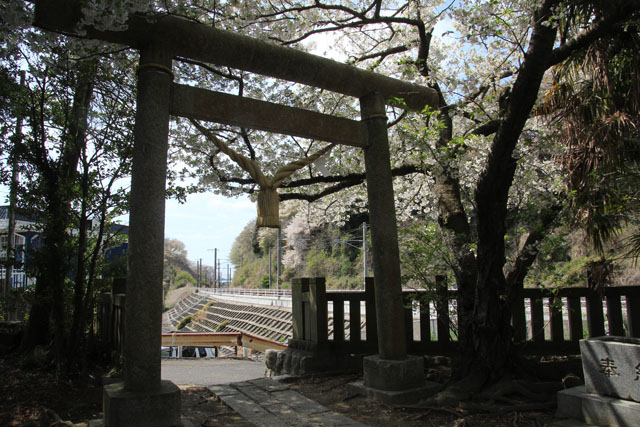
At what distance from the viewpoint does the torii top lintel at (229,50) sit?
376cm

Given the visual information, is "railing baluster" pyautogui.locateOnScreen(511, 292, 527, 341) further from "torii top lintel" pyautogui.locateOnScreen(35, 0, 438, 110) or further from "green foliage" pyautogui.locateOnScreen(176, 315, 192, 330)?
"green foliage" pyautogui.locateOnScreen(176, 315, 192, 330)

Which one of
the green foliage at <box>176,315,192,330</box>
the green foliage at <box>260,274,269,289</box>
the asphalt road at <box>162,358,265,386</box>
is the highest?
the green foliage at <box>260,274,269,289</box>

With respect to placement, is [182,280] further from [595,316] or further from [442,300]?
[595,316]

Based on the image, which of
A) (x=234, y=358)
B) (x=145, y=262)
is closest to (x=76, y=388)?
(x=145, y=262)

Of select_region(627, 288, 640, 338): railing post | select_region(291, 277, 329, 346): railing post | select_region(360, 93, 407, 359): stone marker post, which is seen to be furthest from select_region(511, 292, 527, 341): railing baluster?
select_region(291, 277, 329, 346): railing post

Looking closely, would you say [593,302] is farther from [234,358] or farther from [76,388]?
[234,358]

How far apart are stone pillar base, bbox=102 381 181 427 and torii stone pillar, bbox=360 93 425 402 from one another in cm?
228

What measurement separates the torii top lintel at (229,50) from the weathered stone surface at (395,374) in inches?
130

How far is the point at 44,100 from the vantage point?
19.9 ft

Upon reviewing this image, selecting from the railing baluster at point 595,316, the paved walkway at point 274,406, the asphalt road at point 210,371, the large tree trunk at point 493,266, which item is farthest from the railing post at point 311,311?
the asphalt road at point 210,371

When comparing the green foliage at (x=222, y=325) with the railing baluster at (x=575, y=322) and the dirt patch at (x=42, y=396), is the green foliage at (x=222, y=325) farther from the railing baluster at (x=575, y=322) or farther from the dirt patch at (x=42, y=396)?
the railing baluster at (x=575, y=322)

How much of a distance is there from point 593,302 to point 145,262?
19.7 feet

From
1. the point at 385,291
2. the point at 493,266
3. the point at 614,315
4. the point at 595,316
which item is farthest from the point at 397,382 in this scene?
the point at 614,315

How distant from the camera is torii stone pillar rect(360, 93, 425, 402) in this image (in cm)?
484
